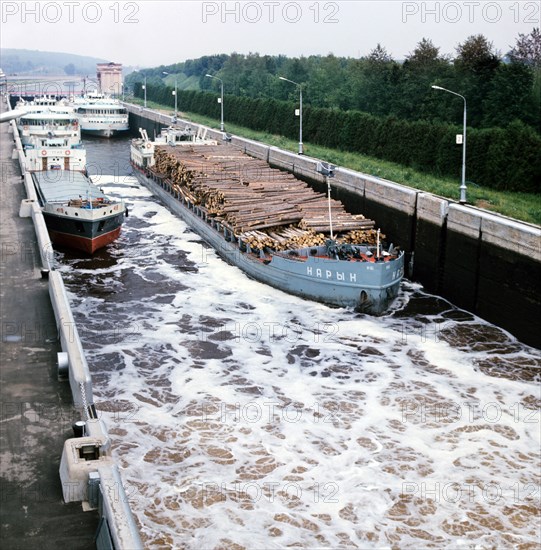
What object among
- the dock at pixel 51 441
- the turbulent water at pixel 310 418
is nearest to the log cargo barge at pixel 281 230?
the turbulent water at pixel 310 418

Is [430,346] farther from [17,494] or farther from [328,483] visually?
[17,494]

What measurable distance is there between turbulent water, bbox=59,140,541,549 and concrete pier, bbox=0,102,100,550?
249 cm

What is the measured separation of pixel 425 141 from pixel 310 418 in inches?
1011

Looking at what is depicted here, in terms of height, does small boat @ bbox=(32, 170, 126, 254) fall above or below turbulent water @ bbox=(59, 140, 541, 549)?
above

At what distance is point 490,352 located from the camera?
21062 millimetres

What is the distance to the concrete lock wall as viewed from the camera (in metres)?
21.8

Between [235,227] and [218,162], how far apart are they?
12953 millimetres

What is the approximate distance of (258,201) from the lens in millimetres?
32812

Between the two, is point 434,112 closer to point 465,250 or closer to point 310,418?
point 465,250

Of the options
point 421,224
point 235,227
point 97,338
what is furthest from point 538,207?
point 97,338

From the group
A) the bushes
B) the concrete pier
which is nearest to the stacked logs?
the bushes

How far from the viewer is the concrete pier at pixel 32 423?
9234 mm

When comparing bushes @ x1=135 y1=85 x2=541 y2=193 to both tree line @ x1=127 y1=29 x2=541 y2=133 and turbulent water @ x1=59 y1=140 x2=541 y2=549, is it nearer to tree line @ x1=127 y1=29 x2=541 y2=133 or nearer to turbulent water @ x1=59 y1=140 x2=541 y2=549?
tree line @ x1=127 y1=29 x2=541 y2=133

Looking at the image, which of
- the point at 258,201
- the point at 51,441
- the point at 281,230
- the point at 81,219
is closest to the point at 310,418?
the point at 51,441
